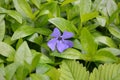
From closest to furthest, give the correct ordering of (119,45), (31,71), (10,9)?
1. (31,71)
2. (119,45)
3. (10,9)

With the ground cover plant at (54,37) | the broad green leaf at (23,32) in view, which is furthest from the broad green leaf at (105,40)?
the broad green leaf at (23,32)

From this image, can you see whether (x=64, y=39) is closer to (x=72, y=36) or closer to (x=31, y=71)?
(x=72, y=36)

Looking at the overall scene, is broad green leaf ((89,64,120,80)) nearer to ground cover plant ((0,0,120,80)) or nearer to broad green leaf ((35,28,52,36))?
ground cover plant ((0,0,120,80))

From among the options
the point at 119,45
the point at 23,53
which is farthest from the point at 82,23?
the point at 23,53

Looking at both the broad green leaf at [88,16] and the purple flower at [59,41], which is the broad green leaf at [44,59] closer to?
the purple flower at [59,41]

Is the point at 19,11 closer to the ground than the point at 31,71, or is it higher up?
higher up

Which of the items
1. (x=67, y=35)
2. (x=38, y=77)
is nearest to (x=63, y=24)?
(x=67, y=35)
